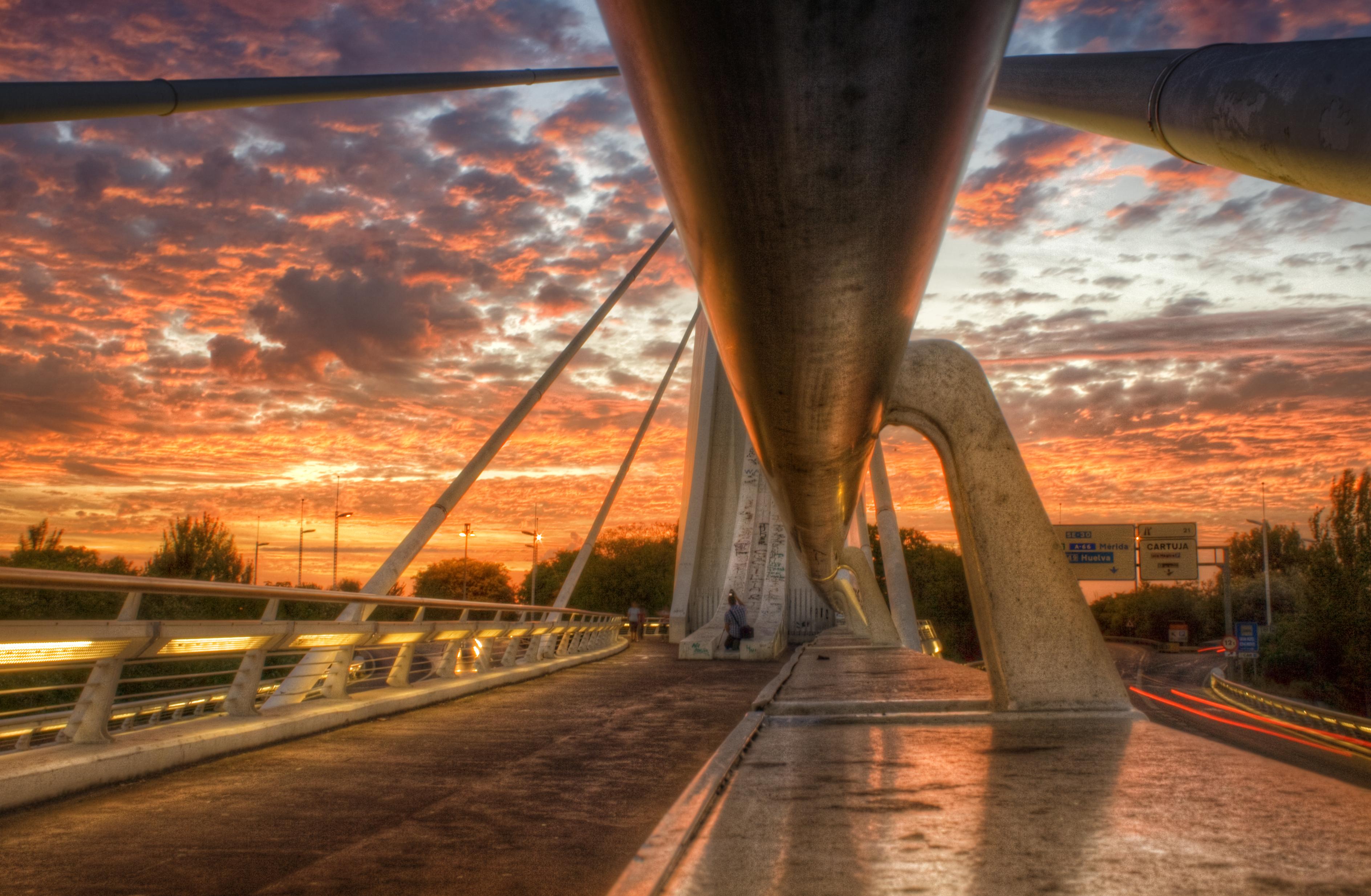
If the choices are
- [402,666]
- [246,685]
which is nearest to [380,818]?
[246,685]

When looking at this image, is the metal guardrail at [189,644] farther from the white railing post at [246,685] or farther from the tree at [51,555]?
the tree at [51,555]

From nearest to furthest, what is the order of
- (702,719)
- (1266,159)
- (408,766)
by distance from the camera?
(1266,159) → (408,766) → (702,719)

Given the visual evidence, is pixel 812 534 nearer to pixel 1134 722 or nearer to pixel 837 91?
pixel 1134 722

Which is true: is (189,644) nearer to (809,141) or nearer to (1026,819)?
(1026,819)

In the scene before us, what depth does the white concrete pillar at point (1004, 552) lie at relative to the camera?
7102mm

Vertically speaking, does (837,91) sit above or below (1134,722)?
above

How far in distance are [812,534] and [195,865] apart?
23.7ft

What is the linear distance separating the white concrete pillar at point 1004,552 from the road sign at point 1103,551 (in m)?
33.8

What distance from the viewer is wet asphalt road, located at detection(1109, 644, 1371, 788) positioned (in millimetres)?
16641

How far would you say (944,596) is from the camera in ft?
313

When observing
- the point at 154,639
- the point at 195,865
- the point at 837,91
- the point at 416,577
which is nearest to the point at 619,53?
the point at 837,91

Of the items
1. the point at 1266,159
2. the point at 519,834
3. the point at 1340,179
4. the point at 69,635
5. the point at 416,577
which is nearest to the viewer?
the point at 1340,179

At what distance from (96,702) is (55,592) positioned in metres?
34.6

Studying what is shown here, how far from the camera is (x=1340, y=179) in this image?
2949 mm
